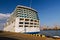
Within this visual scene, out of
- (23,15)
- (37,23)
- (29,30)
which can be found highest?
(23,15)

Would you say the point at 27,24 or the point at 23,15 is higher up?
the point at 23,15

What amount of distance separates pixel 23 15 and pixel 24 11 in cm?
405

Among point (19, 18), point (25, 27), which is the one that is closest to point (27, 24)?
point (25, 27)

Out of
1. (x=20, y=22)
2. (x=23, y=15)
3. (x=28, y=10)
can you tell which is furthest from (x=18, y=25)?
(x=28, y=10)

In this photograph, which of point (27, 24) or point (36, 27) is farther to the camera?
point (36, 27)

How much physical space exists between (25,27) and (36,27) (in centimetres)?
938

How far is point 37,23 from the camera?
77875 millimetres

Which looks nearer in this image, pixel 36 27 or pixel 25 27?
pixel 25 27

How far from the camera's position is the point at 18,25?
229 ft

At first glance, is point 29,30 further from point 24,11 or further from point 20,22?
point 24,11

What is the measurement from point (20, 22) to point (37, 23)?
44.7ft

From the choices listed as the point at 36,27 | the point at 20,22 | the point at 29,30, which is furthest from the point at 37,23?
the point at 20,22

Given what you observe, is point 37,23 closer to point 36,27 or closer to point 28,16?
point 36,27

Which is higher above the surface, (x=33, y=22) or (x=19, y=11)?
(x=19, y=11)
